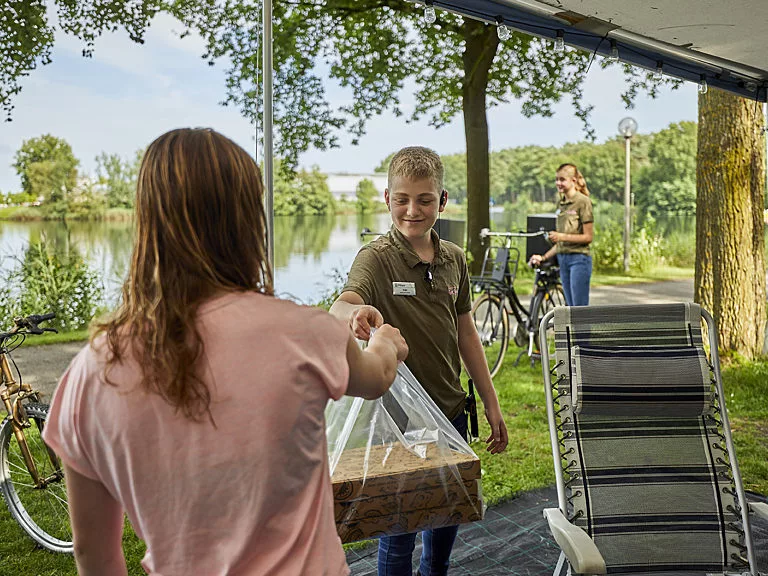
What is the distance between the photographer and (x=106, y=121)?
12.0 feet

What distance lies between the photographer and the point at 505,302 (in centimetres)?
599

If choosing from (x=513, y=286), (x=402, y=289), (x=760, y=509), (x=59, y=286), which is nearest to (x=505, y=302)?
(x=513, y=286)

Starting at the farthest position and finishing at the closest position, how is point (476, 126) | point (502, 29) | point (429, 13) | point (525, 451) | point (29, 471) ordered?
point (476, 126), point (525, 451), point (29, 471), point (502, 29), point (429, 13)

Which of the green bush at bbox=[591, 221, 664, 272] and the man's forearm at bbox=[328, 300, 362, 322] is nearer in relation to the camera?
the man's forearm at bbox=[328, 300, 362, 322]

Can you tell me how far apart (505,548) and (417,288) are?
1592 millimetres

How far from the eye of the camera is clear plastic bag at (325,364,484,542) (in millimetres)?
1742

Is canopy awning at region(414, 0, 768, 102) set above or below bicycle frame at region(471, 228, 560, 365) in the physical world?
above

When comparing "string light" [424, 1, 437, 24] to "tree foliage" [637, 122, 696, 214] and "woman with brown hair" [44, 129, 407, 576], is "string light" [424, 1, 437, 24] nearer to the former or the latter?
"woman with brown hair" [44, 129, 407, 576]

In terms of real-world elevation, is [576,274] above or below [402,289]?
below

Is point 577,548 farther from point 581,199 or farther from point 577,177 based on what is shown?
point 577,177

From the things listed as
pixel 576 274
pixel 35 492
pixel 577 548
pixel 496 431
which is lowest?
pixel 35 492

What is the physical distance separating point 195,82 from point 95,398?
3.53 meters

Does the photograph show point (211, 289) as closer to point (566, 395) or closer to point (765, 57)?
point (566, 395)

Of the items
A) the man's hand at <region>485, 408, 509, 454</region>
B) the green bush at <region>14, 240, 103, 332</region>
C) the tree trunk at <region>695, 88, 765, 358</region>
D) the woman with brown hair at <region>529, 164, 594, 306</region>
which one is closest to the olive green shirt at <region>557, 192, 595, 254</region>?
the woman with brown hair at <region>529, 164, 594, 306</region>
